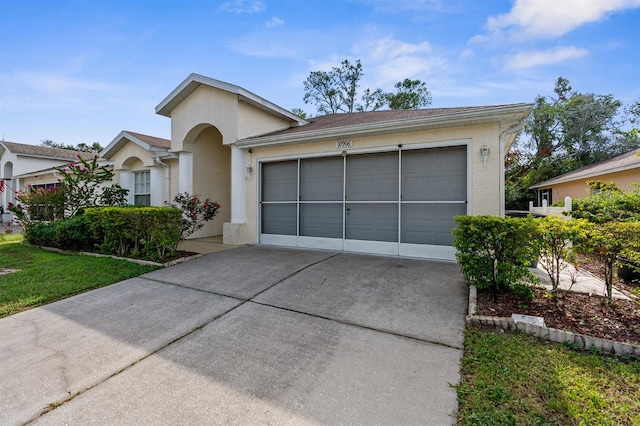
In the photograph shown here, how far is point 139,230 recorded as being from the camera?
23.2ft

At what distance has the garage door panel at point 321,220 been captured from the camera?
778cm

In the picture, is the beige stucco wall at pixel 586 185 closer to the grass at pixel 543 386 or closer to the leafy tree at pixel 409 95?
the leafy tree at pixel 409 95

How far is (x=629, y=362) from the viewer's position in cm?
275

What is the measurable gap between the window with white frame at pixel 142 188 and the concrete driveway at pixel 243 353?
764 centimetres

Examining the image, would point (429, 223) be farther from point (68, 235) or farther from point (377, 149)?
point (68, 235)

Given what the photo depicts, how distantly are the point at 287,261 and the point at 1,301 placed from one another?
16.0 ft

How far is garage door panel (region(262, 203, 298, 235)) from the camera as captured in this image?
844 cm

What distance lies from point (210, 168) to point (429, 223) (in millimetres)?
8579

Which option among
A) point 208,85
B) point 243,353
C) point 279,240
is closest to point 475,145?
point 279,240

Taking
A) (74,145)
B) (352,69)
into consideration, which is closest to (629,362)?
(352,69)

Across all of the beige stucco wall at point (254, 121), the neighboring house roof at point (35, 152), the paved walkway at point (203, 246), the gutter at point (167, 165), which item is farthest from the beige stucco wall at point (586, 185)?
the neighboring house roof at point (35, 152)

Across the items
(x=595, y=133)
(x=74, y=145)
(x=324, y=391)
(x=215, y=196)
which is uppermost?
(x=74, y=145)

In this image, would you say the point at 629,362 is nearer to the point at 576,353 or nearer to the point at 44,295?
the point at 576,353

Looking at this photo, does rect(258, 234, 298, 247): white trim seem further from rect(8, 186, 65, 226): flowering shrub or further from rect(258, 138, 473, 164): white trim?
rect(8, 186, 65, 226): flowering shrub
